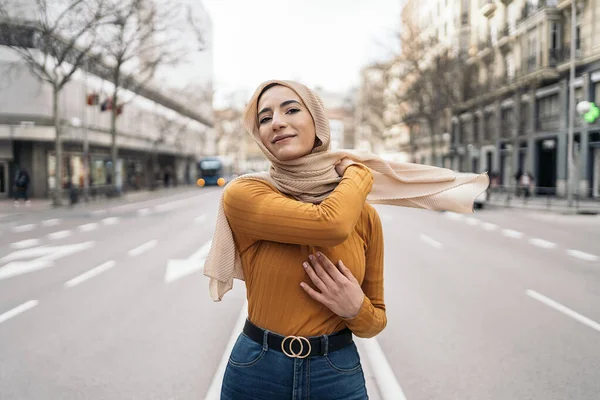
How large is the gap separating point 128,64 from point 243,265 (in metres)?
48.7

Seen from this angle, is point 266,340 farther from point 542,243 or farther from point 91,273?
point 542,243

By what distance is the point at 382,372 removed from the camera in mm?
4477

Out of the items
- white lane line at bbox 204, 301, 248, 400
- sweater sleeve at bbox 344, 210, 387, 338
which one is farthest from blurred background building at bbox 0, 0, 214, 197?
sweater sleeve at bbox 344, 210, 387, 338

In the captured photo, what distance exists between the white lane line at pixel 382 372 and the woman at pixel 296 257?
2.35m

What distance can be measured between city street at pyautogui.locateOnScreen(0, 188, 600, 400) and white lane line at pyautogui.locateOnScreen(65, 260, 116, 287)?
0.22 feet

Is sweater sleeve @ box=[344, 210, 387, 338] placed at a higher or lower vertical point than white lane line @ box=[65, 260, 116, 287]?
higher

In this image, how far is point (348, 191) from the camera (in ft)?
5.46

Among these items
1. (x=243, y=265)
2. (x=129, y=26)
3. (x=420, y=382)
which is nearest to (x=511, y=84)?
(x=129, y=26)

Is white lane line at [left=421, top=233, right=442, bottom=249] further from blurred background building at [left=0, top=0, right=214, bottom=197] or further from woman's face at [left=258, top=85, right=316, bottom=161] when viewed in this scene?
blurred background building at [left=0, top=0, right=214, bottom=197]

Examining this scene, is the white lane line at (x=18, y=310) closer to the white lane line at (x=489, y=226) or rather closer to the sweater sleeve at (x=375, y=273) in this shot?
the sweater sleeve at (x=375, y=273)

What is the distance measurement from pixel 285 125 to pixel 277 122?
0.03m

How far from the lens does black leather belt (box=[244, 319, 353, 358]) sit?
1.74 m

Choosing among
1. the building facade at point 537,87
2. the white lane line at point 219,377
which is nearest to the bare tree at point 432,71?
the building facade at point 537,87

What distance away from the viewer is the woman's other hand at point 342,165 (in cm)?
182
